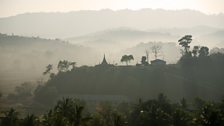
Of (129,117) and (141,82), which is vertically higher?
(141,82)

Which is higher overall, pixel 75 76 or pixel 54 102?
pixel 75 76

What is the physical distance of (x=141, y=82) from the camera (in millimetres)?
161625

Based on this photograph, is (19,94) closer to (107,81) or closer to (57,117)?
(107,81)

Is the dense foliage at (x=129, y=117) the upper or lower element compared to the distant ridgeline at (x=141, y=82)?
lower

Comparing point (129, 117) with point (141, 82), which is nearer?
point (129, 117)

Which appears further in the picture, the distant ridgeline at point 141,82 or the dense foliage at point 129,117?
the distant ridgeline at point 141,82

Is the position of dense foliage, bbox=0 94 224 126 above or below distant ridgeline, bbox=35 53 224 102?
below

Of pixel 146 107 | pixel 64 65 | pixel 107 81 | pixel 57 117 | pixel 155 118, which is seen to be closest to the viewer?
pixel 57 117

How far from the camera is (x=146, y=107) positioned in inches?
3915

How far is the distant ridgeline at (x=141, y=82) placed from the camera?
157125 millimetres

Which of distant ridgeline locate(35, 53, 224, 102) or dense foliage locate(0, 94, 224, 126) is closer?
dense foliage locate(0, 94, 224, 126)

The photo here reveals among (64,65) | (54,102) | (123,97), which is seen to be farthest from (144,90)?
(64,65)

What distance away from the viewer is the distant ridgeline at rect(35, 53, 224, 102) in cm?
15712

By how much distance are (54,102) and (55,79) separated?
19.4 meters
